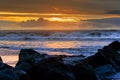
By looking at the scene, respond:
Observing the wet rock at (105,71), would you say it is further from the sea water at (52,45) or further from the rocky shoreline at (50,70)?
the sea water at (52,45)

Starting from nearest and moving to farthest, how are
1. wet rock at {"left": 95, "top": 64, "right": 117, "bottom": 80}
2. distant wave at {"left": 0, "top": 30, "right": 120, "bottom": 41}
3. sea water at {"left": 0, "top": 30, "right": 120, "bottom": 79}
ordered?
wet rock at {"left": 95, "top": 64, "right": 117, "bottom": 80}
sea water at {"left": 0, "top": 30, "right": 120, "bottom": 79}
distant wave at {"left": 0, "top": 30, "right": 120, "bottom": 41}

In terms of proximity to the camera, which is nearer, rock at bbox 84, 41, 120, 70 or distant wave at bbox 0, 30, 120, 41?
rock at bbox 84, 41, 120, 70

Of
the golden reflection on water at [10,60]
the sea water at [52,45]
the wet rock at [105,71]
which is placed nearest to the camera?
the wet rock at [105,71]

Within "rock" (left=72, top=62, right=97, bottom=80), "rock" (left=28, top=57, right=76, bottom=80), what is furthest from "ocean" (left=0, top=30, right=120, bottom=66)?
"rock" (left=28, top=57, right=76, bottom=80)

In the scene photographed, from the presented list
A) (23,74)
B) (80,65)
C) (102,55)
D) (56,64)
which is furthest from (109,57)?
(23,74)

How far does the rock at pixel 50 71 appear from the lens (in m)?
13.3

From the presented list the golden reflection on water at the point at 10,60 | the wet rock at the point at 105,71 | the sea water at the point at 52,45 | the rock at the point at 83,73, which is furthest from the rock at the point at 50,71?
the sea water at the point at 52,45

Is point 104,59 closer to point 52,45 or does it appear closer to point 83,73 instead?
point 83,73

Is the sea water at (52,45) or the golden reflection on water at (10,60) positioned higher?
the golden reflection on water at (10,60)

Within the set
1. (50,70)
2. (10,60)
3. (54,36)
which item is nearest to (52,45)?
(10,60)

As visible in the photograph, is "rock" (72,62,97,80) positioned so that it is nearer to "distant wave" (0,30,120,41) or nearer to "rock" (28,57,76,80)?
"rock" (28,57,76,80)

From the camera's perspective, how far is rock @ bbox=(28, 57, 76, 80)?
43.5 ft

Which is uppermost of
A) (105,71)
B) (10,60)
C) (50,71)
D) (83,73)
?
(50,71)

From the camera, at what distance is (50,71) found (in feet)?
44.1
